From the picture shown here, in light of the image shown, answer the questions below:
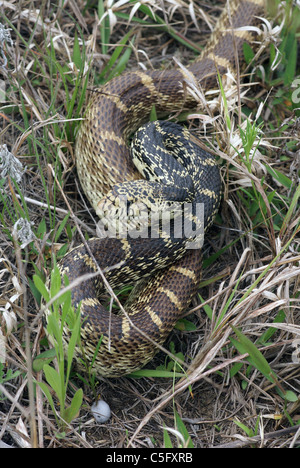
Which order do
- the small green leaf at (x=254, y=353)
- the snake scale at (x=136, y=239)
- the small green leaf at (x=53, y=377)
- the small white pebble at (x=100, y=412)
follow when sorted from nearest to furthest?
the small green leaf at (x=53, y=377) < the small green leaf at (x=254, y=353) < the small white pebble at (x=100, y=412) < the snake scale at (x=136, y=239)

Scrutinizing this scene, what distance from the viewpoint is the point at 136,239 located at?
4.09 metres

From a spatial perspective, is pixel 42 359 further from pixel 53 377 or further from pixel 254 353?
pixel 254 353

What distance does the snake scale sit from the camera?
12.2ft

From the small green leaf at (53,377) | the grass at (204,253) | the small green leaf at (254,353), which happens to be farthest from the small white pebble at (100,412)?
the small green leaf at (254,353)

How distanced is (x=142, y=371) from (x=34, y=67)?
2.98m

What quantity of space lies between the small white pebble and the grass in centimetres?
5

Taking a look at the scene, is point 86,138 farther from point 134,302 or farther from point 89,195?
point 134,302

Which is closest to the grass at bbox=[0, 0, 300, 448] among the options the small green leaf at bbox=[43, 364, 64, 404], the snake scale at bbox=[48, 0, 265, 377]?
the small green leaf at bbox=[43, 364, 64, 404]

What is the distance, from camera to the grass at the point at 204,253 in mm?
3508

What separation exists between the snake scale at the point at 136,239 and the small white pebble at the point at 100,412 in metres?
0.24

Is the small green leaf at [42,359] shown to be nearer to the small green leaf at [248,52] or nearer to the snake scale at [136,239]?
the snake scale at [136,239]

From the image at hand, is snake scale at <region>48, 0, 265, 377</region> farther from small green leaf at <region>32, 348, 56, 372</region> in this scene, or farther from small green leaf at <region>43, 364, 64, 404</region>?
small green leaf at <region>43, 364, 64, 404</region>

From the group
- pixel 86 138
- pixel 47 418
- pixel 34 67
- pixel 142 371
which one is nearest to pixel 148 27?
pixel 34 67

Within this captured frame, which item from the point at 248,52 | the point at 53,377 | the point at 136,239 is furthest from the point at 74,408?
the point at 248,52
